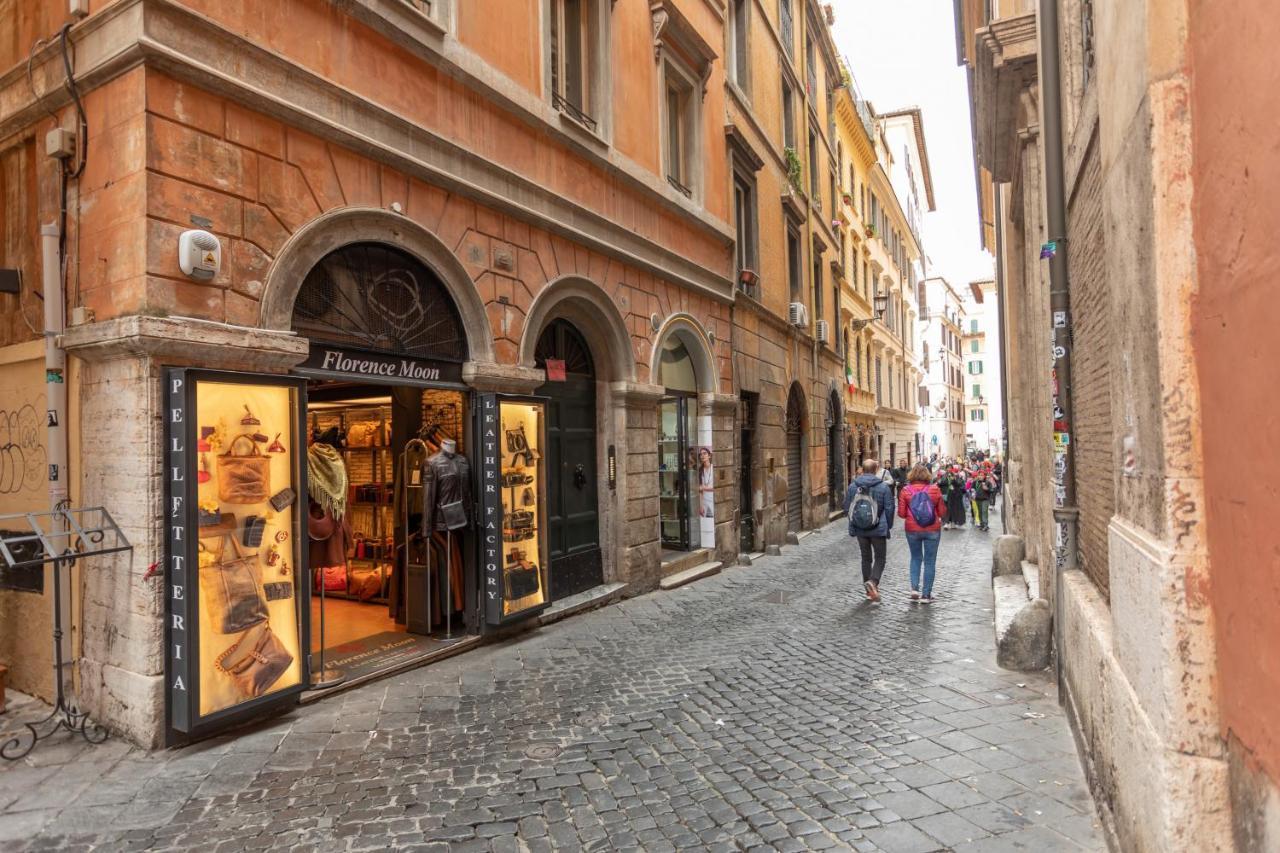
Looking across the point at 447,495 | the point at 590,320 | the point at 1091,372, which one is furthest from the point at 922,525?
the point at 447,495

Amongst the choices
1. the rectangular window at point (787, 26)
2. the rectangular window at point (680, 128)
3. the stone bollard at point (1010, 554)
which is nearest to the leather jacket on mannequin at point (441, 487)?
the stone bollard at point (1010, 554)

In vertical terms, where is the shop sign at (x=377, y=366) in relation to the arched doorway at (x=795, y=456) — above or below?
above

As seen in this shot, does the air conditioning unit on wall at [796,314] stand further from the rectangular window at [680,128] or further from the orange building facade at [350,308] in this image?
the rectangular window at [680,128]

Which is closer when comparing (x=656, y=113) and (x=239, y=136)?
(x=239, y=136)

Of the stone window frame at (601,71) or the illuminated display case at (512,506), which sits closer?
the illuminated display case at (512,506)

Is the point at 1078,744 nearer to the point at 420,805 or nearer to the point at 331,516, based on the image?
the point at 420,805

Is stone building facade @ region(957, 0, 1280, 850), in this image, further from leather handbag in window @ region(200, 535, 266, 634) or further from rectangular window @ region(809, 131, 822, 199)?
rectangular window @ region(809, 131, 822, 199)

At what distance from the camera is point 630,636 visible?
763cm

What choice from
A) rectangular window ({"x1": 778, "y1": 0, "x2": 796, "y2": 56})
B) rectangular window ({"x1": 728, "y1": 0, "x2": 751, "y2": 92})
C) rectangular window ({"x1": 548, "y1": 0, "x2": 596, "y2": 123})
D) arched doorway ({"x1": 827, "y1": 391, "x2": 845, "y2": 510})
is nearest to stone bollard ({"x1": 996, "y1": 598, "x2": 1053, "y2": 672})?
rectangular window ({"x1": 548, "y1": 0, "x2": 596, "y2": 123})

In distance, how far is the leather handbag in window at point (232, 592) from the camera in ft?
15.9

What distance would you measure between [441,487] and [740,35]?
12.1 metres

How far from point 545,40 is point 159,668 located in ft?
23.8

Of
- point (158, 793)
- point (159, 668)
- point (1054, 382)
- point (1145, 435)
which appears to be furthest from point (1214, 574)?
point (159, 668)

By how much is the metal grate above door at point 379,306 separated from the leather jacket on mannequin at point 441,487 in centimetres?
98
